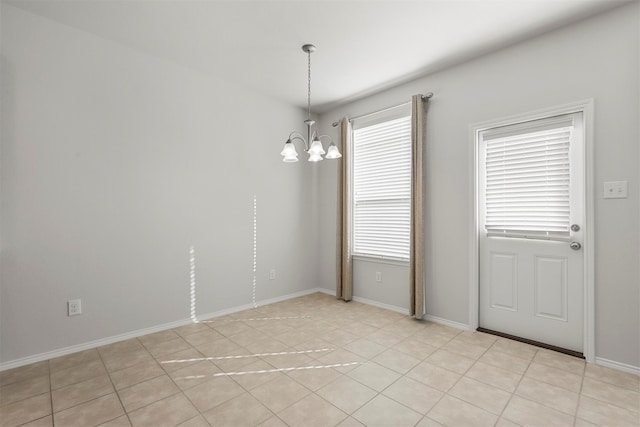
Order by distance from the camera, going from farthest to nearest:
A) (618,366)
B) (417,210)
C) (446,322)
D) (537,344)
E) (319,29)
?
(417,210), (446,322), (537,344), (319,29), (618,366)

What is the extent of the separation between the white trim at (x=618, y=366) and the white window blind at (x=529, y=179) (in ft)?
3.30

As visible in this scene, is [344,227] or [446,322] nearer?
[446,322]

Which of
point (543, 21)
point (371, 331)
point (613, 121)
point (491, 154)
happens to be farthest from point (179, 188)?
point (613, 121)

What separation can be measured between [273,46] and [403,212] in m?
2.35

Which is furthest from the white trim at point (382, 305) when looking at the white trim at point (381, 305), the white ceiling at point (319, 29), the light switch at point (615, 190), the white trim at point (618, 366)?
the white ceiling at point (319, 29)

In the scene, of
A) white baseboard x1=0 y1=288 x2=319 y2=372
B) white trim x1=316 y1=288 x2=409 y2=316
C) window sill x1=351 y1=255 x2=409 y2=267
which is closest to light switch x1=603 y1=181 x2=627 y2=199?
window sill x1=351 y1=255 x2=409 y2=267

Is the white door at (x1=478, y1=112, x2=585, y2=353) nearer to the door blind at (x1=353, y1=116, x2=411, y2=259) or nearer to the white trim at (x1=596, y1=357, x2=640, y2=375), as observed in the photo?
the white trim at (x1=596, y1=357, x2=640, y2=375)

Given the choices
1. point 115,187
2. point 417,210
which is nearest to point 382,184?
point 417,210

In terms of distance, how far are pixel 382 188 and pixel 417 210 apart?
68 centimetres

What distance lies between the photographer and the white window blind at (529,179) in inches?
109

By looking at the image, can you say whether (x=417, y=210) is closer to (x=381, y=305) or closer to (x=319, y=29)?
(x=381, y=305)

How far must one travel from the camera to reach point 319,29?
2713mm

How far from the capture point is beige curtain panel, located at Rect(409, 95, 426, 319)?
348 cm

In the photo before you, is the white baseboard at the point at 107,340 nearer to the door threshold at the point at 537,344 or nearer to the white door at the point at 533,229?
the door threshold at the point at 537,344
